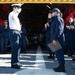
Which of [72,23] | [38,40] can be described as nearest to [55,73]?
[72,23]

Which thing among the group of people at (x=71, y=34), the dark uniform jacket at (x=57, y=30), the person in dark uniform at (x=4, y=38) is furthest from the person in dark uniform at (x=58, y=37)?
the person in dark uniform at (x=4, y=38)

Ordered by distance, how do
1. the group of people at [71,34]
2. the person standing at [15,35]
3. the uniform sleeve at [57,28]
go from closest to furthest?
the uniform sleeve at [57,28], the person standing at [15,35], the group of people at [71,34]

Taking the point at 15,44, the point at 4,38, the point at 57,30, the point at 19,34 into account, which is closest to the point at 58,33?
the point at 57,30

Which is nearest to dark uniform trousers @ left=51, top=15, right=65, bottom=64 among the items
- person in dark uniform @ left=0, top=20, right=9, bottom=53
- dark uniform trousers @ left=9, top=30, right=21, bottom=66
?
dark uniform trousers @ left=9, top=30, right=21, bottom=66

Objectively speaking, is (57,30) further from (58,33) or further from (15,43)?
(15,43)

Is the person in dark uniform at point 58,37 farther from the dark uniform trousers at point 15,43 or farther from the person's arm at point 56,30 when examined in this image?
the dark uniform trousers at point 15,43

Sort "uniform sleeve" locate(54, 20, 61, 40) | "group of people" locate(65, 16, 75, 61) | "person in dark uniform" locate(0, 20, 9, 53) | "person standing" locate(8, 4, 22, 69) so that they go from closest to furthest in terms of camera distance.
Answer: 1. "uniform sleeve" locate(54, 20, 61, 40)
2. "person standing" locate(8, 4, 22, 69)
3. "group of people" locate(65, 16, 75, 61)
4. "person in dark uniform" locate(0, 20, 9, 53)

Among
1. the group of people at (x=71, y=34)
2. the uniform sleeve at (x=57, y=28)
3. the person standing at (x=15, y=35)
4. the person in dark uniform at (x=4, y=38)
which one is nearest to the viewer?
the uniform sleeve at (x=57, y=28)

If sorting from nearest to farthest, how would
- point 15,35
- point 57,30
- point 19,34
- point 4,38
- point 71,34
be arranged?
point 57,30 → point 15,35 → point 19,34 → point 71,34 → point 4,38

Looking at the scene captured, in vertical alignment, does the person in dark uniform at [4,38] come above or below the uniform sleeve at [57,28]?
below

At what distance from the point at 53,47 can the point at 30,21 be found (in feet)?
70.1

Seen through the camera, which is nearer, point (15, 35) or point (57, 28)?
point (57, 28)

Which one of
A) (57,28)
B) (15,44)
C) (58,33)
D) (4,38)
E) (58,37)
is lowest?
(4,38)

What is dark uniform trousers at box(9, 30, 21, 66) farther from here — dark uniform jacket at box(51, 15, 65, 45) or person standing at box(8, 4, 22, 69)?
dark uniform jacket at box(51, 15, 65, 45)
